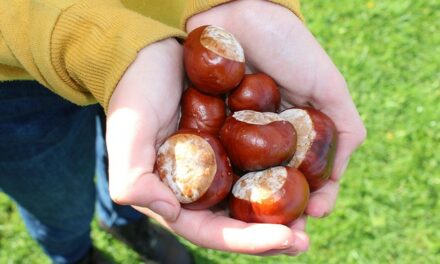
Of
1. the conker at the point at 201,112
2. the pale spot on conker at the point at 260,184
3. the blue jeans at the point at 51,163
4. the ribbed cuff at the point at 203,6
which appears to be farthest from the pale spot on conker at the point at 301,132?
the blue jeans at the point at 51,163

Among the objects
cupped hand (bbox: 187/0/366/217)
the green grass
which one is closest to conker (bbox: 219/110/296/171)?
cupped hand (bbox: 187/0/366/217)

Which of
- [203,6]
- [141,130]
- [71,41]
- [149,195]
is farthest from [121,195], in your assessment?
[203,6]

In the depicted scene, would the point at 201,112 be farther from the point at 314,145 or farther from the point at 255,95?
the point at 314,145

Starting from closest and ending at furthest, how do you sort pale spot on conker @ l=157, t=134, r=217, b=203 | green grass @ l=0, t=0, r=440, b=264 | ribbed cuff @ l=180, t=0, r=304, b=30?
pale spot on conker @ l=157, t=134, r=217, b=203, ribbed cuff @ l=180, t=0, r=304, b=30, green grass @ l=0, t=0, r=440, b=264

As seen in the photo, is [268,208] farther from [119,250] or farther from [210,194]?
[119,250]

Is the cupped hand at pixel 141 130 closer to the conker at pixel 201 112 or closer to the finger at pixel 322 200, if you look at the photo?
the conker at pixel 201 112

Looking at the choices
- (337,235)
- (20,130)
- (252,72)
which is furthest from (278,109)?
(337,235)

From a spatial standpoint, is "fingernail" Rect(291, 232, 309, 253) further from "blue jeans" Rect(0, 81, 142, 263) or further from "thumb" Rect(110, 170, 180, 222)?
"blue jeans" Rect(0, 81, 142, 263)
